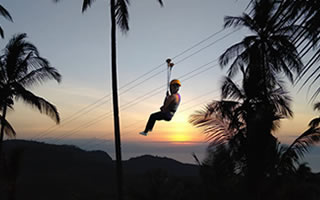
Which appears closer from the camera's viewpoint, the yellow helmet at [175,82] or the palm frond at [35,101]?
the yellow helmet at [175,82]

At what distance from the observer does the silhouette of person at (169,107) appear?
805cm

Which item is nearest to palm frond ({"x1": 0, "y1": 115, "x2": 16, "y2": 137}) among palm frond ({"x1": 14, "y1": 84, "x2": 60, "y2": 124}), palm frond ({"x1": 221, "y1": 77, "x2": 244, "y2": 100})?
palm frond ({"x1": 14, "y1": 84, "x2": 60, "y2": 124})

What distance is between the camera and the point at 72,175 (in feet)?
162

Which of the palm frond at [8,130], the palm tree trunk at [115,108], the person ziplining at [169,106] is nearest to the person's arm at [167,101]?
the person ziplining at [169,106]

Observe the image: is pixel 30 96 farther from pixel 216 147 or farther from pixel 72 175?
pixel 72 175

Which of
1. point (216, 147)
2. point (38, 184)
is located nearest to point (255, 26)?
point (216, 147)

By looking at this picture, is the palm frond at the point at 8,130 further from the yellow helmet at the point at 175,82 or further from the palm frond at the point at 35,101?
the yellow helmet at the point at 175,82

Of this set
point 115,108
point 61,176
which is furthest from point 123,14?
point 61,176

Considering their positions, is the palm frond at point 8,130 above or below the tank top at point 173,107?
above

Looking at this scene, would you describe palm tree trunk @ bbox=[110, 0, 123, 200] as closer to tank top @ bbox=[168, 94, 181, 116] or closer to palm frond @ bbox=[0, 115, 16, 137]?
tank top @ bbox=[168, 94, 181, 116]

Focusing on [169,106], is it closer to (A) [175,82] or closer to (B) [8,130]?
(A) [175,82]

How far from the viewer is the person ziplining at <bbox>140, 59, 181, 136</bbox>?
8.05m

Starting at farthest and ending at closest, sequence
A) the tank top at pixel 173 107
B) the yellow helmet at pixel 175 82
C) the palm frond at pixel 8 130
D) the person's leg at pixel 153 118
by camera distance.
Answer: the palm frond at pixel 8 130
the person's leg at pixel 153 118
the tank top at pixel 173 107
the yellow helmet at pixel 175 82

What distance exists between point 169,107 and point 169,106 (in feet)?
0.10
